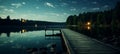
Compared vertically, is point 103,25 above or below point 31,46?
above

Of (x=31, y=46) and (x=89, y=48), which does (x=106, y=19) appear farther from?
(x=89, y=48)

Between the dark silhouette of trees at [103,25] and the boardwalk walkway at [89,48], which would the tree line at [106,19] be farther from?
the boardwalk walkway at [89,48]

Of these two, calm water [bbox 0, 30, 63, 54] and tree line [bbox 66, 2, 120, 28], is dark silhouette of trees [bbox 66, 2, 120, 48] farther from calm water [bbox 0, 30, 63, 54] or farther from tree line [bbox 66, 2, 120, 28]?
calm water [bbox 0, 30, 63, 54]

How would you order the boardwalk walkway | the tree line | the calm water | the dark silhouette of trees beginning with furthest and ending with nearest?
the tree line, the dark silhouette of trees, the calm water, the boardwalk walkway

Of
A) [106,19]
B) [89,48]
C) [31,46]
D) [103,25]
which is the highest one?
[106,19]

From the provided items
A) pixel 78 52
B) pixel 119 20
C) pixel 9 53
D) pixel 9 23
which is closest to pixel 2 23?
pixel 9 23

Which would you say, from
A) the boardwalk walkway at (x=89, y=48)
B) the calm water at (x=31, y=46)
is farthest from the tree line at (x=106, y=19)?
the boardwalk walkway at (x=89, y=48)

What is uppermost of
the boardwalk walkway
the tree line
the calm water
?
the tree line

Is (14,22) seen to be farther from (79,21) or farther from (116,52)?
(116,52)

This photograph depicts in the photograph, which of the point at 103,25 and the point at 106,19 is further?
the point at 103,25

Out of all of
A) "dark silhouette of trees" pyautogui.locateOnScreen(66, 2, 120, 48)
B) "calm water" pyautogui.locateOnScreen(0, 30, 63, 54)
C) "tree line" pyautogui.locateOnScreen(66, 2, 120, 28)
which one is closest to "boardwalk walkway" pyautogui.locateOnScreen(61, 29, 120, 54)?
"calm water" pyautogui.locateOnScreen(0, 30, 63, 54)

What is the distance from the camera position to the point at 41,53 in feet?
64.1

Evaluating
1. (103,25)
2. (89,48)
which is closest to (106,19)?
(103,25)

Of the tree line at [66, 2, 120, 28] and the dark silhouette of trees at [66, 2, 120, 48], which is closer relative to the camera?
the dark silhouette of trees at [66, 2, 120, 48]
